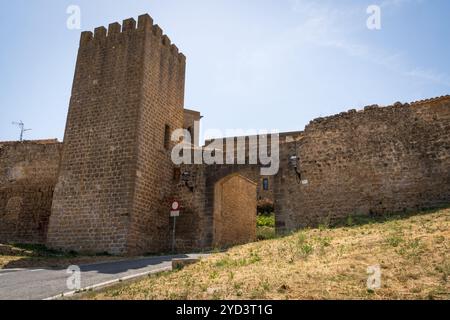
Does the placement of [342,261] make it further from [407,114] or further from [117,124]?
[117,124]

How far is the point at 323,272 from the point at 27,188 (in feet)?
53.0

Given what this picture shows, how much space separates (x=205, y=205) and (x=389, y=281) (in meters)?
10.8

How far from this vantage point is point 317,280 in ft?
21.1

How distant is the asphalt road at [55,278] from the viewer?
7.38 m

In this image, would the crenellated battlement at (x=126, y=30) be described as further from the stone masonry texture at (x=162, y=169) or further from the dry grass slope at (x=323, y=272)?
the dry grass slope at (x=323, y=272)

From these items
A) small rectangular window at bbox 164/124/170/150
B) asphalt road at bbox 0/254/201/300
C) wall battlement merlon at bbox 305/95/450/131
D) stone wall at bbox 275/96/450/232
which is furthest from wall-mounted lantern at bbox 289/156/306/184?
asphalt road at bbox 0/254/201/300

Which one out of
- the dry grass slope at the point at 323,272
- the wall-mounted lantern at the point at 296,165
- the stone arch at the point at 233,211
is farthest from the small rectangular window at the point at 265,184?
the dry grass slope at the point at 323,272

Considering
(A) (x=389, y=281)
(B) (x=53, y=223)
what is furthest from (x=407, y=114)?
(B) (x=53, y=223)

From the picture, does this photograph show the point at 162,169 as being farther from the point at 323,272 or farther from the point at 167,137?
the point at 323,272

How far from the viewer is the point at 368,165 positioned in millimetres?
14438

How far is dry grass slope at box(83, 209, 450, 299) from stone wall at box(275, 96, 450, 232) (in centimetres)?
355

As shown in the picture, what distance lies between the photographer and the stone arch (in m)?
16.9

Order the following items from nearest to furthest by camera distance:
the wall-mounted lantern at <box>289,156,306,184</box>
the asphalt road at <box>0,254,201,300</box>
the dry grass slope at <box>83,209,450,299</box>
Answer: the dry grass slope at <box>83,209,450,299</box> → the asphalt road at <box>0,254,201,300</box> → the wall-mounted lantern at <box>289,156,306,184</box>

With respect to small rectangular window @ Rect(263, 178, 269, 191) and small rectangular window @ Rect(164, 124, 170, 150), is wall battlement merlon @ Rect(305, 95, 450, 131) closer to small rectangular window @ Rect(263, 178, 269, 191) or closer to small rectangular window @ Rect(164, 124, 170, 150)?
small rectangular window @ Rect(164, 124, 170, 150)
